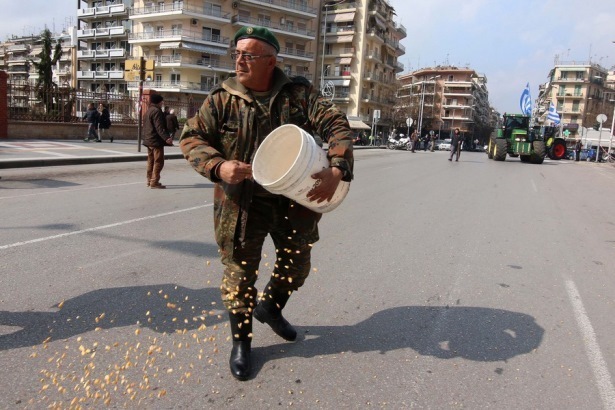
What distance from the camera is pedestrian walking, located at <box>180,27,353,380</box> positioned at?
2.56 metres

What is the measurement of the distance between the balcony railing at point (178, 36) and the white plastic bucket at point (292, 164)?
59.2 metres

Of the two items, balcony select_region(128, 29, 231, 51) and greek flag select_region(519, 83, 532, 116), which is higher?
balcony select_region(128, 29, 231, 51)

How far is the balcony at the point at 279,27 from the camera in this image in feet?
197

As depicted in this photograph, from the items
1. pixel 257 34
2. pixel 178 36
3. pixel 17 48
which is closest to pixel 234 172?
pixel 257 34

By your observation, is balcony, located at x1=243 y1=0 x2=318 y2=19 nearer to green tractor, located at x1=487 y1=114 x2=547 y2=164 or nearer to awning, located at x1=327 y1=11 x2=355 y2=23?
awning, located at x1=327 y1=11 x2=355 y2=23

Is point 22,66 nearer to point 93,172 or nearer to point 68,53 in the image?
point 68,53

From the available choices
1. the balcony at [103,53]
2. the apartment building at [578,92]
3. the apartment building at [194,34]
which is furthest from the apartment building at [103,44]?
the apartment building at [578,92]

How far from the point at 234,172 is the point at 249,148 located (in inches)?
13.1

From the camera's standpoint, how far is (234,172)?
7.75 feet

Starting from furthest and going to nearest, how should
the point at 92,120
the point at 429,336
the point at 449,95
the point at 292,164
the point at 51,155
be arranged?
1. the point at 449,95
2. the point at 92,120
3. the point at 51,155
4. the point at 429,336
5. the point at 292,164

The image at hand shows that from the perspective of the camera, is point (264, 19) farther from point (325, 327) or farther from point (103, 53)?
point (325, 327)

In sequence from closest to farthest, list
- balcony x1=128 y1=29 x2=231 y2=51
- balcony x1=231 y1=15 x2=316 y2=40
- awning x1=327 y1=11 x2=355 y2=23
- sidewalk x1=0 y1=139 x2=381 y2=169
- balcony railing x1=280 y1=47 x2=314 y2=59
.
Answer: sidewalk x1=0 y1=139 x2=381 y2=169
balcony x1=128 y1=29 x2=231 y2=51
balcony x1=231 y1=15 x2=316 y2=40
balcony railing x1=280 y1=47 x2=314 y2=59
awning x1=327 y1=11 x2=355 y2=23

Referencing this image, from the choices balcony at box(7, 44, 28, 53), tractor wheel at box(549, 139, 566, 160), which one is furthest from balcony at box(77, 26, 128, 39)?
tractor wheel at box(549, 139, 566, 160)

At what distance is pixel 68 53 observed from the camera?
88.6 m
